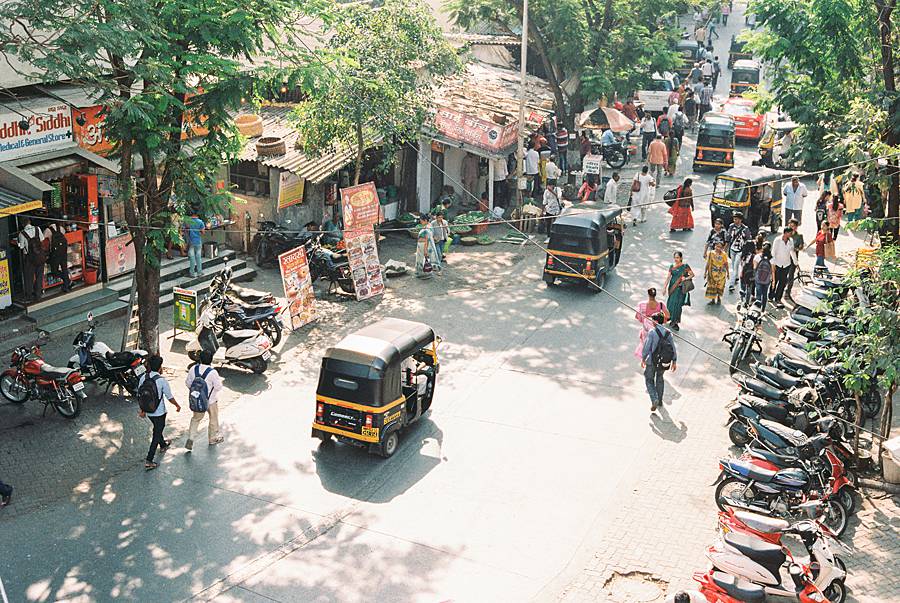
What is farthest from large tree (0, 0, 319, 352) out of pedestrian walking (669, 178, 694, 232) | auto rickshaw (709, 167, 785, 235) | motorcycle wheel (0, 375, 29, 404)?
auto rickshaw (709, 167, 785, 235)

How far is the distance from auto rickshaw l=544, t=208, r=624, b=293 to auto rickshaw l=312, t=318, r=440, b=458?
293 inches

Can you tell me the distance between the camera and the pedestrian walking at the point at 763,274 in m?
20.2

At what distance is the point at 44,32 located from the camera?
17266mm

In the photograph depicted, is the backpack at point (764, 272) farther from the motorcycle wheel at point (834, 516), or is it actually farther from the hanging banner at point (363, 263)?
the motorcycle wheel at point (834, 516)

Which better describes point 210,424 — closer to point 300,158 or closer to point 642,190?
point 300,158

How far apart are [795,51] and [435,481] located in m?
11.3

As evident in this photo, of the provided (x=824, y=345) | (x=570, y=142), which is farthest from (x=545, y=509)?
(x=570, y=142)

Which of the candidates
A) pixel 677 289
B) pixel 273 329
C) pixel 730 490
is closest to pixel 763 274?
pixel 677 289

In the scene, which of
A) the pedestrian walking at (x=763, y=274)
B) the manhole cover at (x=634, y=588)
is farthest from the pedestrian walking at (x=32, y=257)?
the pedestrian walking at (x=763, y=274)

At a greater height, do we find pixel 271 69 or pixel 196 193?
pixel 271 69

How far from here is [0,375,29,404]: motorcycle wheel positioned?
15258 millimetres

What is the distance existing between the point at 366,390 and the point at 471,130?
13.3m

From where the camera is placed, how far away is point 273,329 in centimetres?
1852

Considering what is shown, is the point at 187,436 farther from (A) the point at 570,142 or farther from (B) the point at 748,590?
(A) the point at 570,142
